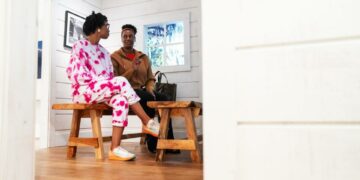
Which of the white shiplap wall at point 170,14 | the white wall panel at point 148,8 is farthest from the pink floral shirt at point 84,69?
the white wall panel at point 148,8

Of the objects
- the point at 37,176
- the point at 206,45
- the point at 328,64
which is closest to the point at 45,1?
the point at 37,176

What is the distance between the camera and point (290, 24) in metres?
0.69

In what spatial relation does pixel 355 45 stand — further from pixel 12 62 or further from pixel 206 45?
pixel 12 62

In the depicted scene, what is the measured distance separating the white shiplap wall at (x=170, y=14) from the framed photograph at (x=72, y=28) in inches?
20.0

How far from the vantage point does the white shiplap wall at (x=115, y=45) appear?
3217mm

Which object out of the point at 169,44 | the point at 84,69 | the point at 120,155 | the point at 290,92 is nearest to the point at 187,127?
the point at 120,155

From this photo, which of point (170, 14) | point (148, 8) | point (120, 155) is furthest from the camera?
point (148, 8)

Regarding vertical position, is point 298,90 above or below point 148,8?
below

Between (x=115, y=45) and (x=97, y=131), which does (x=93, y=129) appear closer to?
(x=97, y=131)

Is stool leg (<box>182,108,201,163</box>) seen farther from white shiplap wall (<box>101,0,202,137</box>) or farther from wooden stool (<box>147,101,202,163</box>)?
white shiplap wall (<box>101,0,202,137</box>)

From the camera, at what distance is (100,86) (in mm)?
2195

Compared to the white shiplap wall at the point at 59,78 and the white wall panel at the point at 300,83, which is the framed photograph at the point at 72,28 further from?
the white wall panel at the point at 300,83

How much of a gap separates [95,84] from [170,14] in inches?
68.4

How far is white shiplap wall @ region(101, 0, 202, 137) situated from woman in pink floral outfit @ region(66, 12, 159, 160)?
124 cm
